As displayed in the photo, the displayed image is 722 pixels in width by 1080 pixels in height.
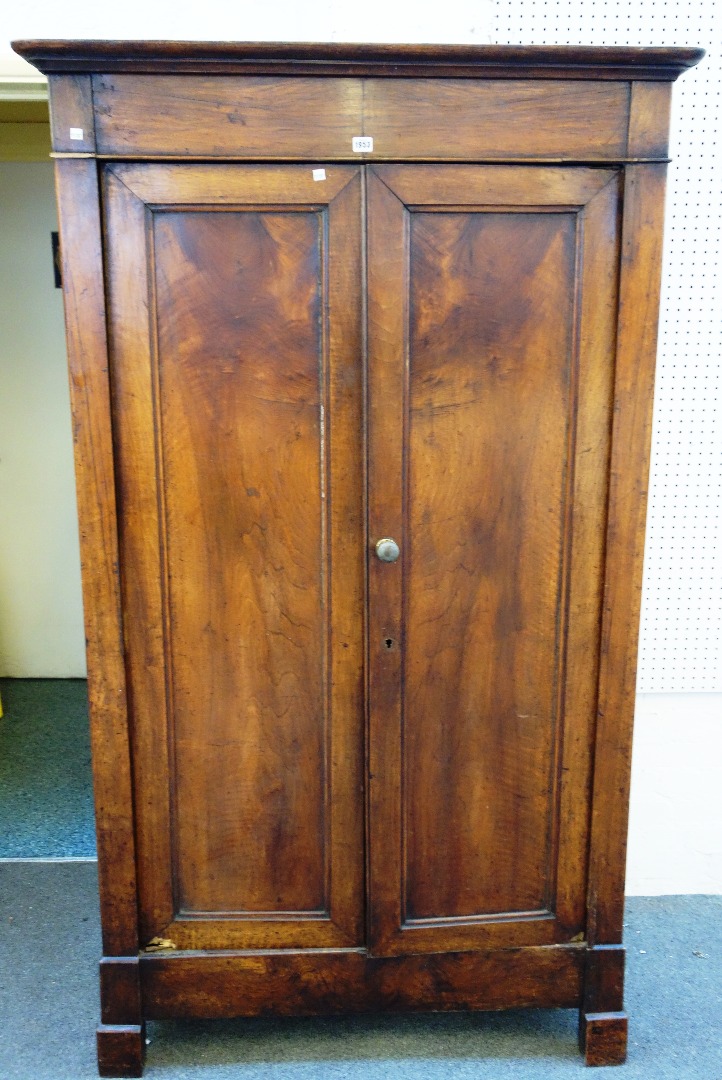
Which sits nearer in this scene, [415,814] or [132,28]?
[415,814]

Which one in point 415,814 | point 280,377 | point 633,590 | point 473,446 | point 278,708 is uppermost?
point 280,377

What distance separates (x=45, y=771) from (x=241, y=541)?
6.26ft

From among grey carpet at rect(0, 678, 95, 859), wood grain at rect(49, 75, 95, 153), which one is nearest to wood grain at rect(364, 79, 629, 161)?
wood grain at rect(49, 75, 95, 153)

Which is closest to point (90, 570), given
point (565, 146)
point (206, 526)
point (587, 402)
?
point (206, 526)

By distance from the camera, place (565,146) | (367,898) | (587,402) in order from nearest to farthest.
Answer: (565,146), (587,402), (367,898)

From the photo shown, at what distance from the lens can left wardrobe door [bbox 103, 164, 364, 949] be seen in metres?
1.62

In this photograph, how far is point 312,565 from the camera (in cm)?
175

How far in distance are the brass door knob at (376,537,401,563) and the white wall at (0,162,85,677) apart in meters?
2.67

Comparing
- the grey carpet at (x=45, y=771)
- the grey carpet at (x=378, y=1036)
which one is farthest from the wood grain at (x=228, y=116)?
the grey carpet at (x=45, y=771)

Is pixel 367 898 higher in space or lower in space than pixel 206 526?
lower

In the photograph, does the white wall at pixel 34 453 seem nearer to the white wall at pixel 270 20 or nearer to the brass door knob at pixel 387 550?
the white wall at pixel 270 20

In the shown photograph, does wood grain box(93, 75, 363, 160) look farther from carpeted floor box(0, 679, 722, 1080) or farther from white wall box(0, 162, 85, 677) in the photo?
white wall box(0, 162, 85, 677)

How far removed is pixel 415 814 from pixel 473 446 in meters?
0.79

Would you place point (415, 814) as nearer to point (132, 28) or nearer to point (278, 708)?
point (278, 708)
